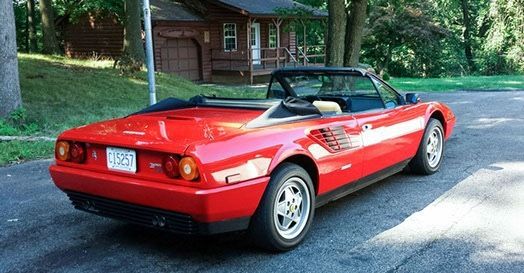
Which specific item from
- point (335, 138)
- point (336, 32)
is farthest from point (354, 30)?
point (335, 138)

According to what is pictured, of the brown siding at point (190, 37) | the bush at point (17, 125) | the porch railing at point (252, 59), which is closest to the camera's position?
the bush at point (17, 125)

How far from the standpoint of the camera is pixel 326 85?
571 centimetres

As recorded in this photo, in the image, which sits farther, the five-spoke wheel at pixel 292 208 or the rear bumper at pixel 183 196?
the five-spoke wheel at pixel 292 208

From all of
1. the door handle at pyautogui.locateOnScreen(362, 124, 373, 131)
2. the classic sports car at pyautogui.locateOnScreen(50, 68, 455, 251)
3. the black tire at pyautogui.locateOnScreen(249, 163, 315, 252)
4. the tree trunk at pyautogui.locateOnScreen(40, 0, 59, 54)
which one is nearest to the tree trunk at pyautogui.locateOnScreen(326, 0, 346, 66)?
the classic sports car at pyautogui.locateOnScreen(50, 68, 455, 251)

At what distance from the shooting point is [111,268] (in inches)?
144

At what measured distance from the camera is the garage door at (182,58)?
24891mm

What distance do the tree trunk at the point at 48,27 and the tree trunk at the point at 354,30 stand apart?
14.1m

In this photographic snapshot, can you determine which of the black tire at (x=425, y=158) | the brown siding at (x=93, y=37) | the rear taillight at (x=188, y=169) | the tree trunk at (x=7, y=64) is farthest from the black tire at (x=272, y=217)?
the brown siding at (x=93, y=37)

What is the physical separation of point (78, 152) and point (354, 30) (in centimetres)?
1093

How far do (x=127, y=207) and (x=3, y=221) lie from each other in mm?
1662

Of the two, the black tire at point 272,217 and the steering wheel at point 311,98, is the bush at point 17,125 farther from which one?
the black tire at point 272,217

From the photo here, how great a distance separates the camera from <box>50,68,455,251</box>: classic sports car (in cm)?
346

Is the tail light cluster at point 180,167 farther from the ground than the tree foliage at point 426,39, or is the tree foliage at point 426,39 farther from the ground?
the tree foliage at point 426,39

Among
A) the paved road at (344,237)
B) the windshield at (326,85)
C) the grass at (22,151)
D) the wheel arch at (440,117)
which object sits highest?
the windshield at (326,85)
